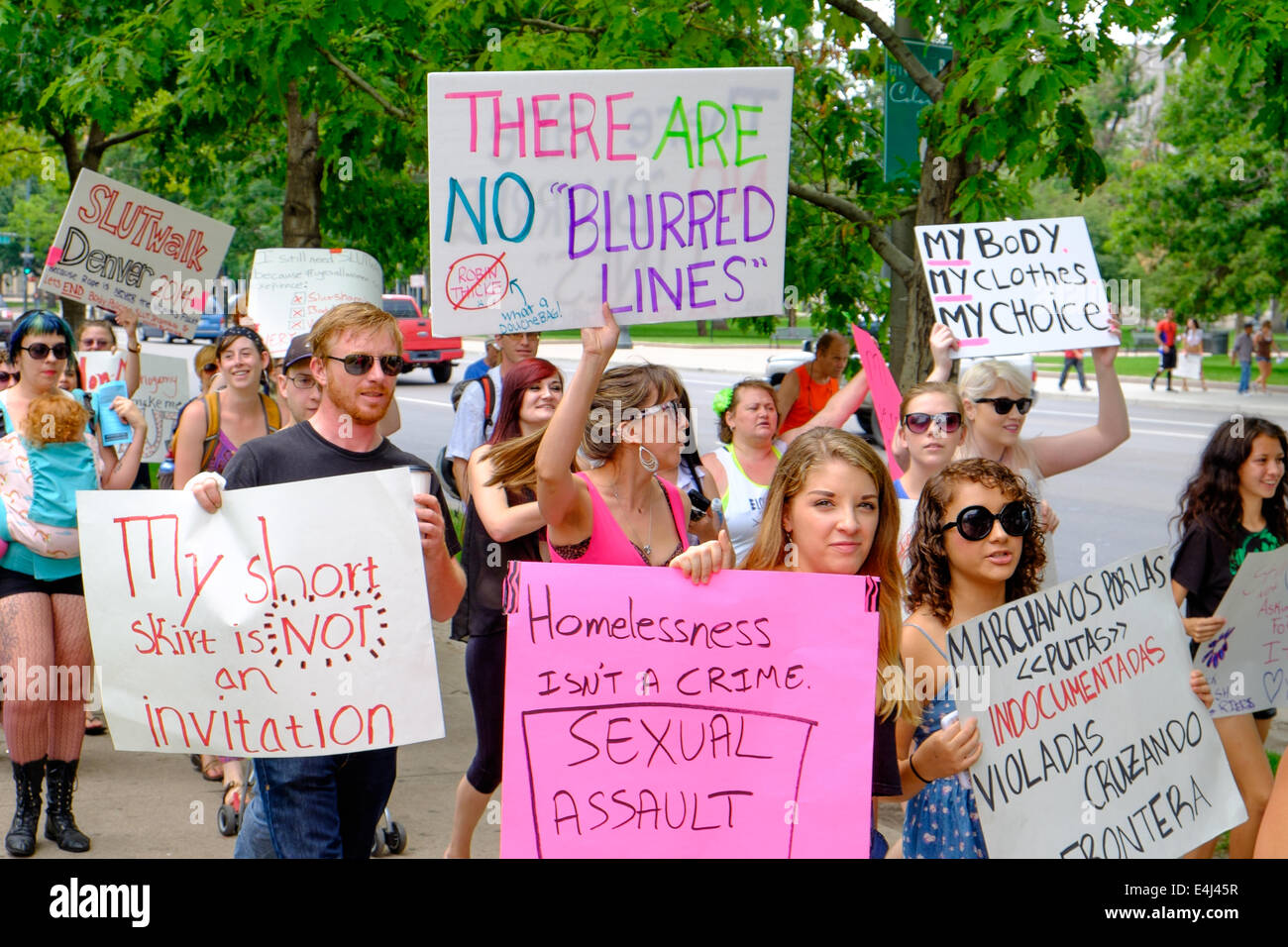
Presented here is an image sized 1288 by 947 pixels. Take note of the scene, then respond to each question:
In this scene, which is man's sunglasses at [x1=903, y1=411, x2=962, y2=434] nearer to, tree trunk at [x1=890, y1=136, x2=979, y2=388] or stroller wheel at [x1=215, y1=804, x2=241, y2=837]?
tree trunk at [x1=890, y1=136, x2=979, y2=388]

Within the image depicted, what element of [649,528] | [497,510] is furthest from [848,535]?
[497,510]

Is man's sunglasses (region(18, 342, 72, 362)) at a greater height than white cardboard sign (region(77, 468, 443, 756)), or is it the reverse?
man's sunglasses (region(18, 342, 72, 362))

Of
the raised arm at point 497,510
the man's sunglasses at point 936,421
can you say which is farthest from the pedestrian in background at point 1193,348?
the raised arm at point 497,510

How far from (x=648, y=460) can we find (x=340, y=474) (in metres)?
0.90

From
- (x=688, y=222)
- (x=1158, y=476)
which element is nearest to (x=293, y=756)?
(x=688, y=222)

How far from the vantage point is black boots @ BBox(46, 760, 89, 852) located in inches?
192

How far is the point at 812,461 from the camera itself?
318cm

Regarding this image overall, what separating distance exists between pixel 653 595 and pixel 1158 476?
13655mm

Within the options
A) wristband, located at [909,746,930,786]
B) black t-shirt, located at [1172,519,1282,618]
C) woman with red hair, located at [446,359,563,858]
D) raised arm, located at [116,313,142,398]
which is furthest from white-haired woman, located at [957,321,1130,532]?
raised arm, located at [116,313,142,398]

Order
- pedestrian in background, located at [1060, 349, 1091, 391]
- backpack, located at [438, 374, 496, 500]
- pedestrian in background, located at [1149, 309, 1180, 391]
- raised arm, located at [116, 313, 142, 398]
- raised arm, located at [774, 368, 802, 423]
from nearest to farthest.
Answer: backpack, located at [438, 374, 496, 500] < raised arm, located at [774, 368, 802, 423] < raised arm, located at [116, 313, 142, 398] < pedestrian in background, located at [1060, 349, 1091, 391] < pedestrian in background, located at [1149, 309, 1180, 391]

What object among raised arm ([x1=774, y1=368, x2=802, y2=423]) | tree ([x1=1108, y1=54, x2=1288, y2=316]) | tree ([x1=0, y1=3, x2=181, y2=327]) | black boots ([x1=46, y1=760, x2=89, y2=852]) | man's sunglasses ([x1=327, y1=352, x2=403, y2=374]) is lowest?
black boots ([x1=46, y1=760, x2=89, y2=852])

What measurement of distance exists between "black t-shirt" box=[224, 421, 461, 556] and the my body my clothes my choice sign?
41 centimetres

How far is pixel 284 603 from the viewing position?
3318mm

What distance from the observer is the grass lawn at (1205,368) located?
3309cm
